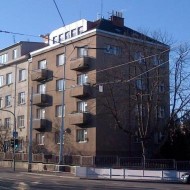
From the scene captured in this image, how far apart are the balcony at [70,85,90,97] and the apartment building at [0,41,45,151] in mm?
11097

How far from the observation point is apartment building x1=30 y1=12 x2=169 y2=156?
135 ft

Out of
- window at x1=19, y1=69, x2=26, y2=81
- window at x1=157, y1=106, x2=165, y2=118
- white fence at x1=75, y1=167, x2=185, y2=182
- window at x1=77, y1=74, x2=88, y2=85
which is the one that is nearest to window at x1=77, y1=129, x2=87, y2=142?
window at x1=77, y1=74, x2=88, y2=85

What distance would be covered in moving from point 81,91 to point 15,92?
15.6 m

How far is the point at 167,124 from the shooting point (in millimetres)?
41469

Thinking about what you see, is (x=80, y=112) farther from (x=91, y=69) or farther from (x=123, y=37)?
(x=123, y=37)

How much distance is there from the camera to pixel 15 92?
57.4 metres

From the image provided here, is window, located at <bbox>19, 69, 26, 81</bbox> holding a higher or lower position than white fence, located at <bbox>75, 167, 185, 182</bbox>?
higher

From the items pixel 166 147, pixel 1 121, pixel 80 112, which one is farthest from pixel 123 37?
pixel 1 121

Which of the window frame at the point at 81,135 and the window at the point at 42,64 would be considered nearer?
the window frame at the point at 81,135

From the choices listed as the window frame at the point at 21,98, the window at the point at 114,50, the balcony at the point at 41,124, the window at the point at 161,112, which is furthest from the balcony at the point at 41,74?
the window at the point at 161,112

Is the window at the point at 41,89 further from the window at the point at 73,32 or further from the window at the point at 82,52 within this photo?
the window at the point at 82,52

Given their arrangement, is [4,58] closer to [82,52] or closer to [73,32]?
[73,32]

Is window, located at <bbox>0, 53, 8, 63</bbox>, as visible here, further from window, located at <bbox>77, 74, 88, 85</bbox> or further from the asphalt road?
the asphalt road

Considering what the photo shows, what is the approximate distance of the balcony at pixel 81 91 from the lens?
44.3 m
